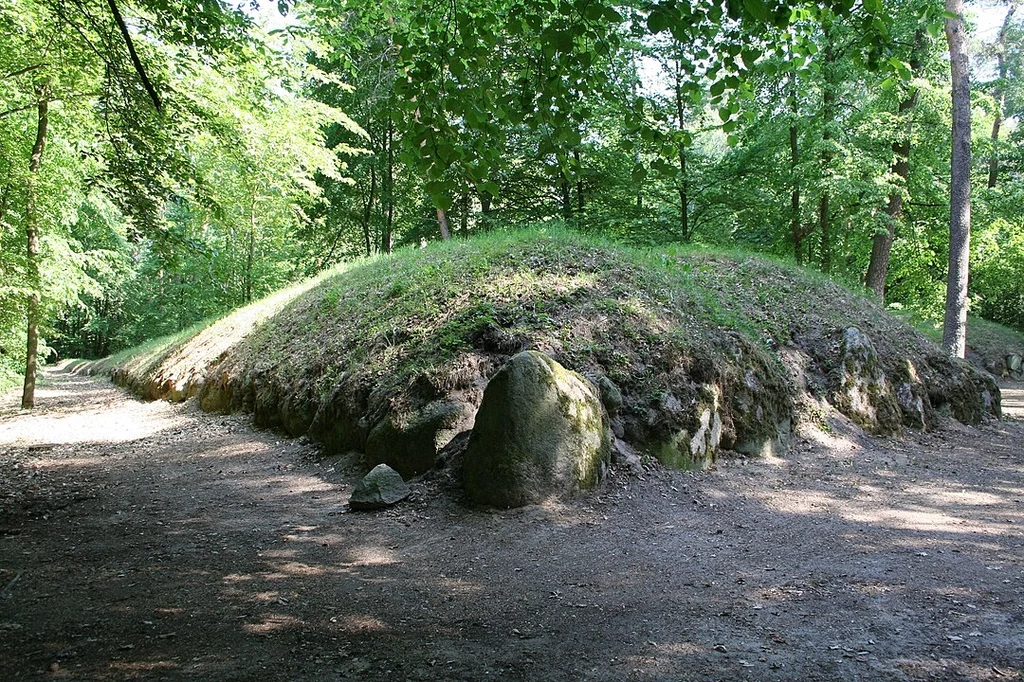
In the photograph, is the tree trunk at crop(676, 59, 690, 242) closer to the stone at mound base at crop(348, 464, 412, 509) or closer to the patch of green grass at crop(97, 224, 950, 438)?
the patch of green grass at crop(97, 224, 950, 438)

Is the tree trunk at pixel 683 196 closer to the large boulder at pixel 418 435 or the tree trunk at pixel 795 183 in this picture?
the tree trunk at pixel 795 183

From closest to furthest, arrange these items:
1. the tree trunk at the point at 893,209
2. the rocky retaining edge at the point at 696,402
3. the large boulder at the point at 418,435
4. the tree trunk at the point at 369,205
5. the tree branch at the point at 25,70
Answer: the large boulder at the point at 418,435, the rocky retaining edge at the point at 696,402, the tree branch at the point at 25,70, the tree trunk at the point at 893,209, the tree trunk at the point at 369,205

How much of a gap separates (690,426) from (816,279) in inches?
257

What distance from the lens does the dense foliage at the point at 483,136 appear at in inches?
161

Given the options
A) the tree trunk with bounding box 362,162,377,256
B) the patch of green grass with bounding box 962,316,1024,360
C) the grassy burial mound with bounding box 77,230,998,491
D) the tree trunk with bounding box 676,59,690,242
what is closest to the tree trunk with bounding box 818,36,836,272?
the tree trunk with bounding box 676,59,690,242

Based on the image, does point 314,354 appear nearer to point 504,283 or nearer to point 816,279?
point 504,283

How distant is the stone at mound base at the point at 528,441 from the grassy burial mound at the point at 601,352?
2.40 feet

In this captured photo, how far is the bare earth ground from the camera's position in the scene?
10.4ft

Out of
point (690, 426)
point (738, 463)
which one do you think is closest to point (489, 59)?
point (690, 426)

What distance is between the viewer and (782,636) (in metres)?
3.41

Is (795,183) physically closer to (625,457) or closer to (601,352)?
(601,352)

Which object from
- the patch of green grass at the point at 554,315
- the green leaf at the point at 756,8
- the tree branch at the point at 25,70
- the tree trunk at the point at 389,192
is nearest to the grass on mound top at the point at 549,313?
the patch of green grass at the point at 554,315

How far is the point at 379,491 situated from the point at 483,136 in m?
3.49

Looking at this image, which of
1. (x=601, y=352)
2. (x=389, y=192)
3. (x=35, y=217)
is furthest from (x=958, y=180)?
(x=35, y=217)
